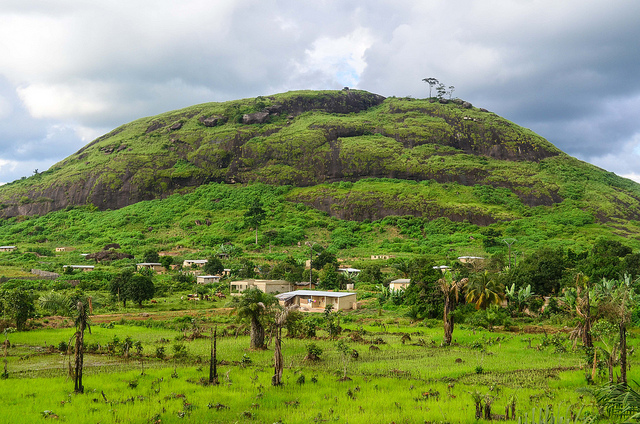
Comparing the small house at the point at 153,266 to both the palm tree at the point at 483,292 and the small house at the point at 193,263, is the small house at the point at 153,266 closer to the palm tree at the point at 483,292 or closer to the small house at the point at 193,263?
the small house at the point at 193,263

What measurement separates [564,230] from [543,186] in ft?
104

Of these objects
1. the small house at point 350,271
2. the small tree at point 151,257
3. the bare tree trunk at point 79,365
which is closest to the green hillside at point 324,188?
the small tree at point 151,257

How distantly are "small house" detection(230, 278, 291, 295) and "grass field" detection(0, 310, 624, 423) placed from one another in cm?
2448

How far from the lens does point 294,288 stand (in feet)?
196

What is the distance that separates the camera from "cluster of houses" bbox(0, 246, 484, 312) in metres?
45.7

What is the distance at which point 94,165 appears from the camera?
465 ft

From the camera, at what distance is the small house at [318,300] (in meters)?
45.4

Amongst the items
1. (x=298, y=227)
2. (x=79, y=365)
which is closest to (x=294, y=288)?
(x=298, y=227)

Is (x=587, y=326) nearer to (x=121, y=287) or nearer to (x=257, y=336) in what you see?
(x=257, y=336)

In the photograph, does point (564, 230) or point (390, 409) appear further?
point (564, 230)

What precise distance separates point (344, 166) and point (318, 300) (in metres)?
92.0

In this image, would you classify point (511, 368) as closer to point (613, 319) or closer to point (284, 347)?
point (613, 319)

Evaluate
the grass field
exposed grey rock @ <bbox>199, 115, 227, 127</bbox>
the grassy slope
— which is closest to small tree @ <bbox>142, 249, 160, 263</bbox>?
the grassy slope

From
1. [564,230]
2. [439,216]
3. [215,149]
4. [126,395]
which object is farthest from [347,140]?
[126,395]
